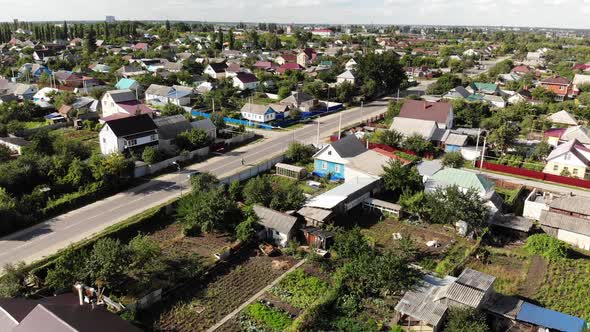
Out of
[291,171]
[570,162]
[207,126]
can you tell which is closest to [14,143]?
[207,126]

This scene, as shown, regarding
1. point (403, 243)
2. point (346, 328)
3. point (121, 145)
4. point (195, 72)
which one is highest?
point (195, 72)

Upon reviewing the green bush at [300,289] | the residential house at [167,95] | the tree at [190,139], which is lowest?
the green bush at [300,289]

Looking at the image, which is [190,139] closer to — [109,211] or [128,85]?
[109,211]

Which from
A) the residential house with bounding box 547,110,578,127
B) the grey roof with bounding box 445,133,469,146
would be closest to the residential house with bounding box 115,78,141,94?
the grey roof with bounding box 445,133,469,146

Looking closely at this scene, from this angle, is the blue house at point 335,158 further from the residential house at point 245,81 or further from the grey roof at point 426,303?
the residential house at point 245,81

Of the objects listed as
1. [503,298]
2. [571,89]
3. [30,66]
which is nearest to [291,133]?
[503,298]

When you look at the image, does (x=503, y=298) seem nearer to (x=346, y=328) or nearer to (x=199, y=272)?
(x=346, y=328)

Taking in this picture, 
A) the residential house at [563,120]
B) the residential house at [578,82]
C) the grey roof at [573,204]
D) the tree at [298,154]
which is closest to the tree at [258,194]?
the tree at [298,154]
